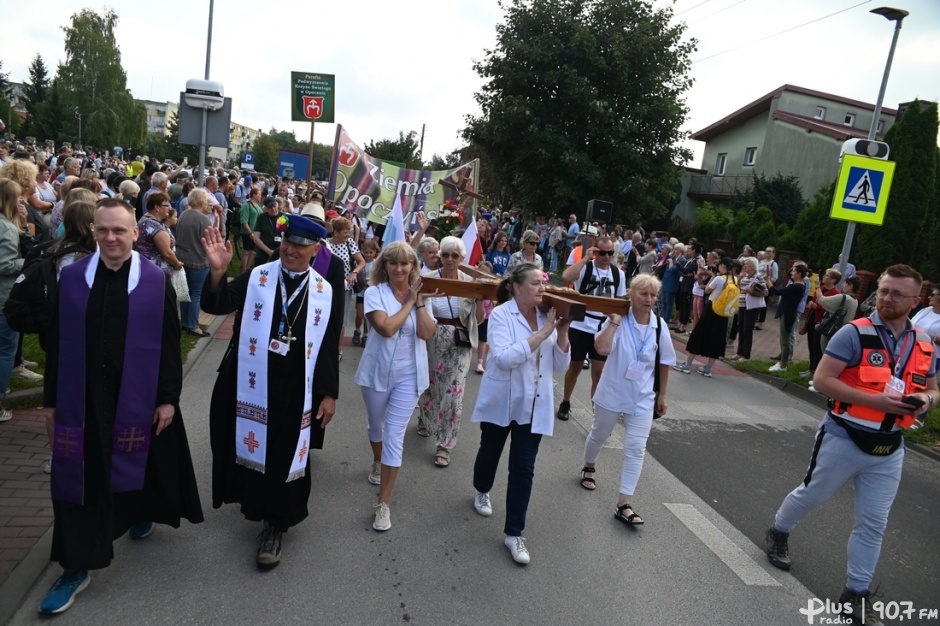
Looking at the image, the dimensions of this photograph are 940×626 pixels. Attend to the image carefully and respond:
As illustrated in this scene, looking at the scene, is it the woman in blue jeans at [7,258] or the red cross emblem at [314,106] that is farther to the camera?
the red cross emblem at [314,106]

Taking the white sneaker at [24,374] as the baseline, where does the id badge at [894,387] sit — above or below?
above

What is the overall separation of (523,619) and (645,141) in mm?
22736

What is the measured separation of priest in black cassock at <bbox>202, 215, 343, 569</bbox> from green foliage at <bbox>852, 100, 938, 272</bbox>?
17.9 meters

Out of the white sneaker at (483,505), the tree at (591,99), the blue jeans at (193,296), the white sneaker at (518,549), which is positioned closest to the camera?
the white sneaker at (518,549)

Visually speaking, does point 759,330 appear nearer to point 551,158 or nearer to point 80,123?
point 551,158

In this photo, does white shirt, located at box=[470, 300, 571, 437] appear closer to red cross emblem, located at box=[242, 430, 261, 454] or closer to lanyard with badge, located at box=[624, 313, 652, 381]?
lanyard with badge, located at box=[624, 313, 652, 381]

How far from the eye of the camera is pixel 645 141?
23.7 m

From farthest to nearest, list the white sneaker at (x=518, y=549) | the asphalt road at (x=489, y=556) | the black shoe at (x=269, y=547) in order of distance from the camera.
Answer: the white sneaker at (x=518, y=549) < the black shoe at (x=269, y=547) < the asphalt road at (x=489, y=556)

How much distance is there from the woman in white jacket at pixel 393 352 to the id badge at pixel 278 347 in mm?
723

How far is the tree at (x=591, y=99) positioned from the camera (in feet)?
74.9

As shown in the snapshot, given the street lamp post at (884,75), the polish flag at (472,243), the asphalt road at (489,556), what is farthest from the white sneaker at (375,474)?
the street lamp post at (884,75)

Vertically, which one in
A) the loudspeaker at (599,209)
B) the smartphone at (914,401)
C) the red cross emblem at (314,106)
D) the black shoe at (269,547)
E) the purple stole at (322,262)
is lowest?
the black shoe at (269,547)

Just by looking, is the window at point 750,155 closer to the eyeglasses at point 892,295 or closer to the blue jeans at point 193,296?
the blue jeans at point 193,296

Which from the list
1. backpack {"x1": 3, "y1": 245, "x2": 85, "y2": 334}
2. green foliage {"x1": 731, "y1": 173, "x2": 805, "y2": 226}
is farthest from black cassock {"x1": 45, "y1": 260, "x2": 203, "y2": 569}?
green foliage {"x1": 731, "y1": 173, "x2": 805, "y2": 226}
